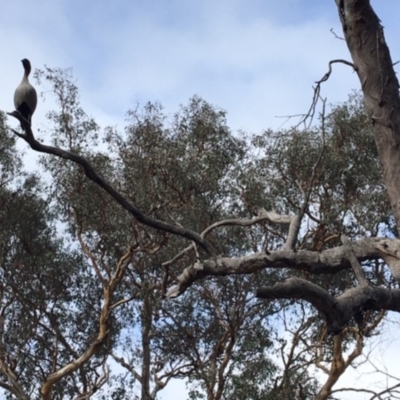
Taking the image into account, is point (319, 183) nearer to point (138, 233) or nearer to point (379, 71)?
point (138, 233)

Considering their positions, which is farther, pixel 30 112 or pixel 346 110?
pixel 346 110

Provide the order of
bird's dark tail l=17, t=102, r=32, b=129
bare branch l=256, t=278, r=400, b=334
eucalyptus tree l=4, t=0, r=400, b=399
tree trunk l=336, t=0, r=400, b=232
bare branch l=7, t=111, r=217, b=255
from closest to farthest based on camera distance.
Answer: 1. bare branch l=256, t=278, r=400, b=334
2. tree trunk l=336, t=0, r=400, b=232
3. bare branch l=7, t=111, r=217, b=255
4. bird's dark tail l=17, t=102, r=32, b=129
5. eucalyptus tree l=4, t=0, r=400, b=399

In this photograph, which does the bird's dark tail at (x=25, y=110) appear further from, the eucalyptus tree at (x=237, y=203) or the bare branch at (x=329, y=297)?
the eucalyptus tree at (x=237, y=203)

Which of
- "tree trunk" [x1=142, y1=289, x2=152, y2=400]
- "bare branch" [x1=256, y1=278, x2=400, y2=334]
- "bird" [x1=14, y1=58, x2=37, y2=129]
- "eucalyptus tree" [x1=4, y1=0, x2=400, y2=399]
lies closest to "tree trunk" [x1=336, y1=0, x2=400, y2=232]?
"bare branch" [x1=256, y1=278, x2=400, y2=334]

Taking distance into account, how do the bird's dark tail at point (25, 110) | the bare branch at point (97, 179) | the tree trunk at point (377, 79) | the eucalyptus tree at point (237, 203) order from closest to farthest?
the tree trunk at point (377, 79), the bare branch at point (97, 179), the bird's dark tail at point (25, 110), the eucalyptus tree at point (237, 203)

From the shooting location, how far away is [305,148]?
446 inches

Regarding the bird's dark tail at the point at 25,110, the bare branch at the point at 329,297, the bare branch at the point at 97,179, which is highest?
the bird's dark tail at the point at 25,110

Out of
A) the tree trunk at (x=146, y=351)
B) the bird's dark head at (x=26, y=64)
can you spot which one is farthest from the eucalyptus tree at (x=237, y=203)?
the bird's dark head at (x=26, y=64)

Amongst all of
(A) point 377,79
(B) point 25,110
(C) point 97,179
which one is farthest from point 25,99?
(A) point 377,79

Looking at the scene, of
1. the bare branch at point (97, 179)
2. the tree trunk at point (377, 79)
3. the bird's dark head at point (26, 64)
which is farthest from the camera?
the bird's dark head at point (26, 64)

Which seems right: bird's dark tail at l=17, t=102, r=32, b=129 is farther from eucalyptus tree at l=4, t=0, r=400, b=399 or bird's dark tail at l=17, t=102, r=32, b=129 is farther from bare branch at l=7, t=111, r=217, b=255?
eucalyptus tree at l=4, t=0, r=400, b=399

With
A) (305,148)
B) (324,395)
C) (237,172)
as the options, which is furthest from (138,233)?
(324,395)

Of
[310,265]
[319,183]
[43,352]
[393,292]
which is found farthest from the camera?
[43,352]

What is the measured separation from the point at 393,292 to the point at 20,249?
10550 millimetres
